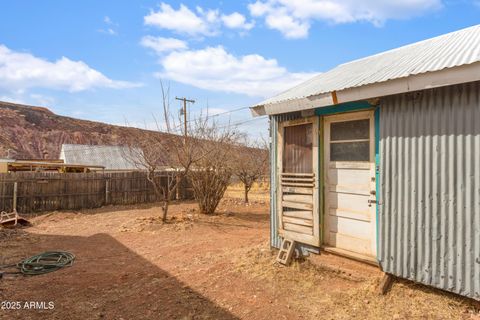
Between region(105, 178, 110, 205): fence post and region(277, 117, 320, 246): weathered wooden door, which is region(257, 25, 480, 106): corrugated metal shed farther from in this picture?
region(105, 178, 110, 205): fence post

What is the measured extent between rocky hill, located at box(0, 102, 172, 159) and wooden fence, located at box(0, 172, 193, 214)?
24188 millimetres

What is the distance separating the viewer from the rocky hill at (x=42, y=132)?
37875 mm

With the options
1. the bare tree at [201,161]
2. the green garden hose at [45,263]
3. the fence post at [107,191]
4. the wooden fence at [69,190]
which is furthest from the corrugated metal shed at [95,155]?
the green garden hose at [45,263]

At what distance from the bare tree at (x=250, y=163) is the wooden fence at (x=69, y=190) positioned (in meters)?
3.84

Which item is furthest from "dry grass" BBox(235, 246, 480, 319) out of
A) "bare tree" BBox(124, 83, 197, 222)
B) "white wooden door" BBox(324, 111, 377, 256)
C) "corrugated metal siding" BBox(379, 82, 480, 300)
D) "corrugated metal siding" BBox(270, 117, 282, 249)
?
"bare tree" BBox(124, 83, 197, 222)

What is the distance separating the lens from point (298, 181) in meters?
5.04

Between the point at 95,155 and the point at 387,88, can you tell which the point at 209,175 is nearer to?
the point at 387,88

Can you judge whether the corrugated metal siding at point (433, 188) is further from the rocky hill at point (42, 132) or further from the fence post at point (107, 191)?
the rocky hill at point (42, 132)

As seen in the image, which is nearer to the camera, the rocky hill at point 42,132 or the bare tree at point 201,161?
the bare tree at point 201,161

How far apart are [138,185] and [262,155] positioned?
320 inches

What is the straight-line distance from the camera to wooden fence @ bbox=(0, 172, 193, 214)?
11.7 m

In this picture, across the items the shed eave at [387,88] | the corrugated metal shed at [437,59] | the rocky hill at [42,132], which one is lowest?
the shed eave at [387,88]

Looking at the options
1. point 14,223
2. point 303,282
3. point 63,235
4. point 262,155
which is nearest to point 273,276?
point 303,282

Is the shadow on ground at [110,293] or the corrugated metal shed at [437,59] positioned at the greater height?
the corrugated metal shed at [437,59]
